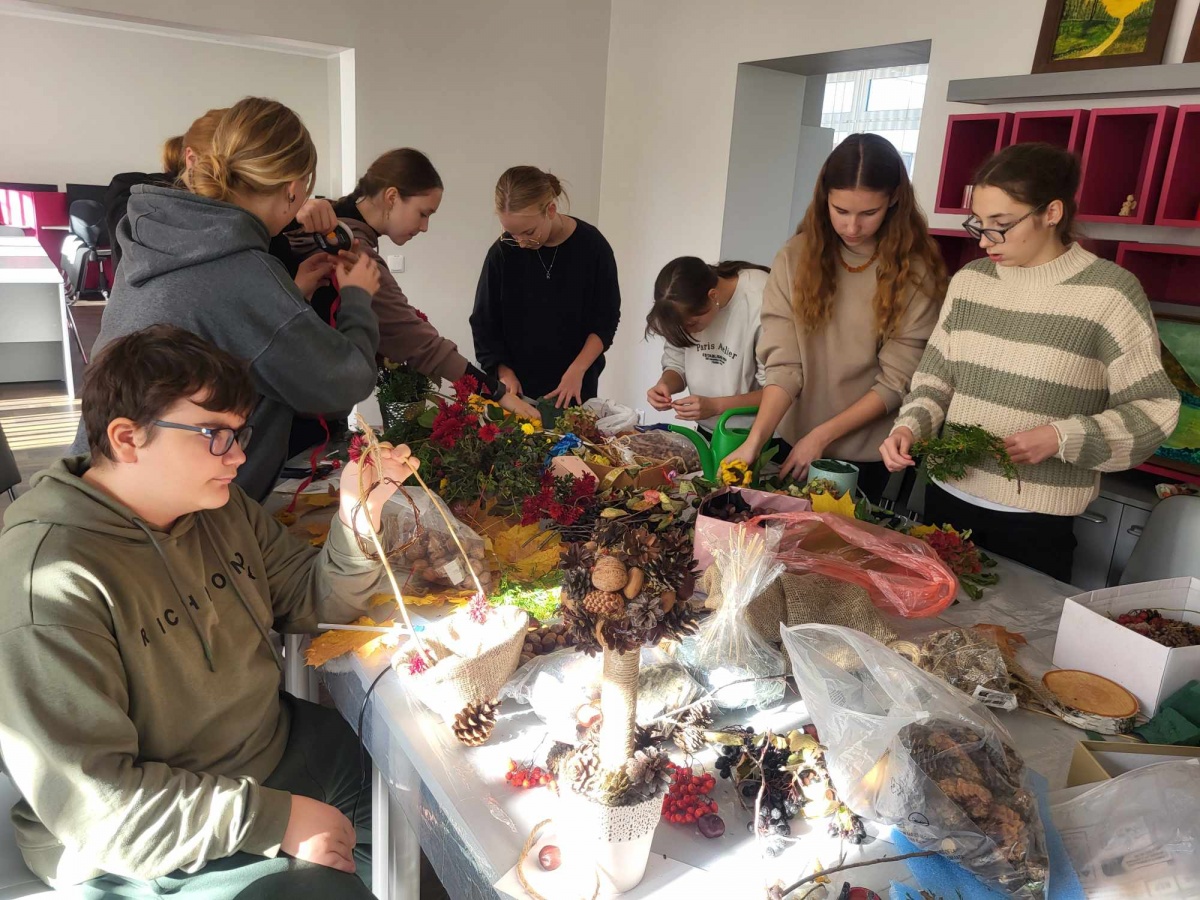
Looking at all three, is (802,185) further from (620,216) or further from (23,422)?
(23,422)

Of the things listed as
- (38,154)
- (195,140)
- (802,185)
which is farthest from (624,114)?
(38,154)

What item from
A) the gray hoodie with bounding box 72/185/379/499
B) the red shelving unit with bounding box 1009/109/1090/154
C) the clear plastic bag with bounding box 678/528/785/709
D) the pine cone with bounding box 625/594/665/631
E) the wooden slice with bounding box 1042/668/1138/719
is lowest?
the wooden slice with bounding box 1042/668/1138/719

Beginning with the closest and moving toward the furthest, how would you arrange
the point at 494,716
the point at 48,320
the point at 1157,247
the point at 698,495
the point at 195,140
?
the point at 494,716
the point at 195,140
the point at 698,495
the point at 1157,247
the point at 48,320

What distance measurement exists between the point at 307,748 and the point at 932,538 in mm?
1202

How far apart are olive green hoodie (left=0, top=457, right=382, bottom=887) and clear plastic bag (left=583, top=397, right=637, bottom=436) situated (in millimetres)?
1042

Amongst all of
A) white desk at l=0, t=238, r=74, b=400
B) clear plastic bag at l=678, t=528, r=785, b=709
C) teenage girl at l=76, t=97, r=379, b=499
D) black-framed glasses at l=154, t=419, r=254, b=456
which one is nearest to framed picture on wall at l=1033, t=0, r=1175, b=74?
clear plastic bag at l=678, t=528, r=785, b=709

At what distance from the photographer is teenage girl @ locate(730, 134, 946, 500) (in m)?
1.98

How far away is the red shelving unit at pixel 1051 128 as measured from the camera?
2.76m

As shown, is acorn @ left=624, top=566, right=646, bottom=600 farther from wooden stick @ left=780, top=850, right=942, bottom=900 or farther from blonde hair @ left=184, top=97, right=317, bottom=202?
Result: blonde hair @ left=184, top=97, right=317, bottom=202

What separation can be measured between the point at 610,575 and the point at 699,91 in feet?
13.9

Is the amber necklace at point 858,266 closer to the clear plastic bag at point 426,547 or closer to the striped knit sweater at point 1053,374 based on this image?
the striped knit sweater at point 1053,374

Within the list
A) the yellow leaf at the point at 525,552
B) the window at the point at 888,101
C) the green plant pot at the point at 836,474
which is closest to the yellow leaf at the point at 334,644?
the yellow leaf at the point at 525,552

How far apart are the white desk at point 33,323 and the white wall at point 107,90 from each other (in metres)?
3.27

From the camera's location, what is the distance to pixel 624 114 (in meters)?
5.09
